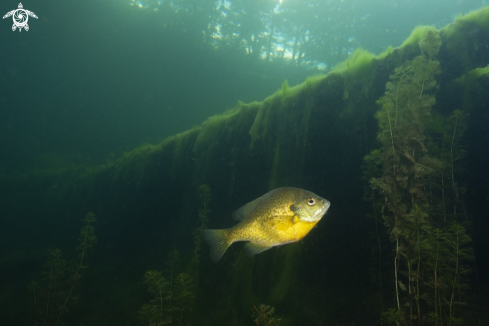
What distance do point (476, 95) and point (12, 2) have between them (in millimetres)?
42449

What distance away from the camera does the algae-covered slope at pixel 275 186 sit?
176 inches

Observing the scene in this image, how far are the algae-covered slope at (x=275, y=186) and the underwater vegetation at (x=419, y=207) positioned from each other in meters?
1.18

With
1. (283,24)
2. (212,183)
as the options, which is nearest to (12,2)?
(283,24)

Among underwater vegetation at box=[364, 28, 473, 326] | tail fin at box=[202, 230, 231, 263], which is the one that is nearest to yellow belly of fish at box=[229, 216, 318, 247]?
tail fin at box=[202, 230, 231, 263]

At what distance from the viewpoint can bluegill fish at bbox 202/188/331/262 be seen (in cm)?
219

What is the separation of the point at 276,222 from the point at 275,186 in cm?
397

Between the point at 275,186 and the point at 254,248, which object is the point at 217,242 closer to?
the point at 254,248

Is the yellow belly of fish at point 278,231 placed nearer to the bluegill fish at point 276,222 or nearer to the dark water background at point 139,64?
the bluegill fish at point 276,222

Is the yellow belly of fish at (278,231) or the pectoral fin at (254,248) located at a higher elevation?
the yellow belly of fish at (278,231)

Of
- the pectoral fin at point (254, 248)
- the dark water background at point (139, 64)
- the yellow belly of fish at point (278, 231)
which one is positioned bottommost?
the pectoral fin at point (254, 248)

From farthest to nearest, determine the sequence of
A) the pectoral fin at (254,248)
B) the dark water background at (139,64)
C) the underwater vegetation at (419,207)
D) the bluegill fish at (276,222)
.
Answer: the dark water background at (139,64) < the underwater vegetation at (419,207) < the pectoral fin at (254,248) < the bluegill fish at (276,222)

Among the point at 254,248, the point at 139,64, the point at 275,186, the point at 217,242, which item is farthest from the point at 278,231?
the point at 139,64

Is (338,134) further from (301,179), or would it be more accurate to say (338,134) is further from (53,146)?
(53,146)

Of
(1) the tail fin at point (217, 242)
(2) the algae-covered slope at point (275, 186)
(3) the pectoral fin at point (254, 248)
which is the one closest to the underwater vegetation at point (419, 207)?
(2) the algae-covered slope at point (275, 186)
